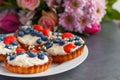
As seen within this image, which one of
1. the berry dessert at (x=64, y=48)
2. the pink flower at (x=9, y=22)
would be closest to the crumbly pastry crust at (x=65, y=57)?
the berry dessert at (x=64, y=48)

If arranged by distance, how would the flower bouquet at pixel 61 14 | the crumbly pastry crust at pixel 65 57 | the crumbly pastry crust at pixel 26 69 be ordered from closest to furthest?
1. the crumbly pastry crust at pixel 26 69
2. the crumbly pastry crust at pixel 65 57
3. the flower bouquet at pixel 61 14

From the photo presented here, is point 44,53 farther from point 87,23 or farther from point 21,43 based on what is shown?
point 87,23

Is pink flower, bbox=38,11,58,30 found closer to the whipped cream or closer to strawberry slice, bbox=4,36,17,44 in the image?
strawberry slice, bbox=4,36,17,44

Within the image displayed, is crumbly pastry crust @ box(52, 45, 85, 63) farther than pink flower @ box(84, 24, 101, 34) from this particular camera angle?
No

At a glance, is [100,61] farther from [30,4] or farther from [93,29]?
[30,4]

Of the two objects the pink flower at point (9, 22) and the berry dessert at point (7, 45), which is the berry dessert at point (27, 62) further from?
the pink flower at point (9, 22)

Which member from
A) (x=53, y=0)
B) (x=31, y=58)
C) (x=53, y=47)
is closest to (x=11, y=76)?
(x=31, y=58)

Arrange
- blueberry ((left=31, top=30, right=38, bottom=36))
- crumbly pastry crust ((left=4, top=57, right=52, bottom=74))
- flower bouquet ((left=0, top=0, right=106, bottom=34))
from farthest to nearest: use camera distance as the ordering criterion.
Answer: flower bouquet ((left=0, top=0, right=106, bottom=34)) → blueberry ((left=31, top=30, right=38, bottom=36)) → crumbly pastry crust ((left=4, top=57, right=52, bottom=74))

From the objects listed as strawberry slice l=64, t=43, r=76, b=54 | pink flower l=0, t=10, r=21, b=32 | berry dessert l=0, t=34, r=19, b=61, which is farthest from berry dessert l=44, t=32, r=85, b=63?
pink flower l=0, t=10, r=21, b=32
